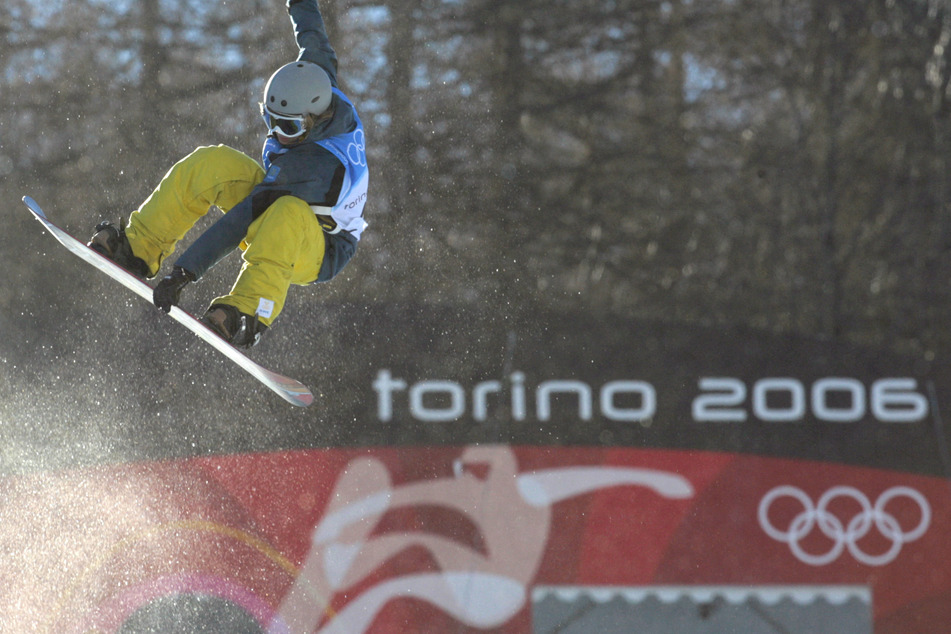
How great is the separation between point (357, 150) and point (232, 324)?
2.66 ft

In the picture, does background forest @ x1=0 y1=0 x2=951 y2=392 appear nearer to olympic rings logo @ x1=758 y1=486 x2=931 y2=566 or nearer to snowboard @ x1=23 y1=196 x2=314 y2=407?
olympic rings logo @ x1=758 y1=486 x2=931 y2=566

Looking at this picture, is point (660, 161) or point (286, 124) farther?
point (660, 161)

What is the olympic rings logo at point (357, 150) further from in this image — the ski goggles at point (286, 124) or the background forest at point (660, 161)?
the background forest at point (660, 161)

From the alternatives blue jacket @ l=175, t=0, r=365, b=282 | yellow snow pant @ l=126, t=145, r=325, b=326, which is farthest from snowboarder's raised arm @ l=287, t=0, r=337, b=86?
yellow snow pant @ l=126, t=145, r=325, b=326

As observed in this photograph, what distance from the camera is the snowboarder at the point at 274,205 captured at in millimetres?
3311

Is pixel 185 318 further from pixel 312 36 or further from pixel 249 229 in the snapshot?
pixel 312 36

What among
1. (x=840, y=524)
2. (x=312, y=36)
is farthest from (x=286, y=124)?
(x=840, y=524)

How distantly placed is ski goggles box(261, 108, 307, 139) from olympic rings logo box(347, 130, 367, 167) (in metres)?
0.18

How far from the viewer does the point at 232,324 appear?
316 cm

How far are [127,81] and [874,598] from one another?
5.32 m

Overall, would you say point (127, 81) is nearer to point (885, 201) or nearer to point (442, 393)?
point (442, 393)

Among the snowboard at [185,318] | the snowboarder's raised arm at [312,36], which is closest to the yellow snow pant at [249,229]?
the snowboard at [185,318]

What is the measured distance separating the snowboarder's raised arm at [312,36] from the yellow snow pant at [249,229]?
42 cm

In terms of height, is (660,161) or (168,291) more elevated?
(168,291)
